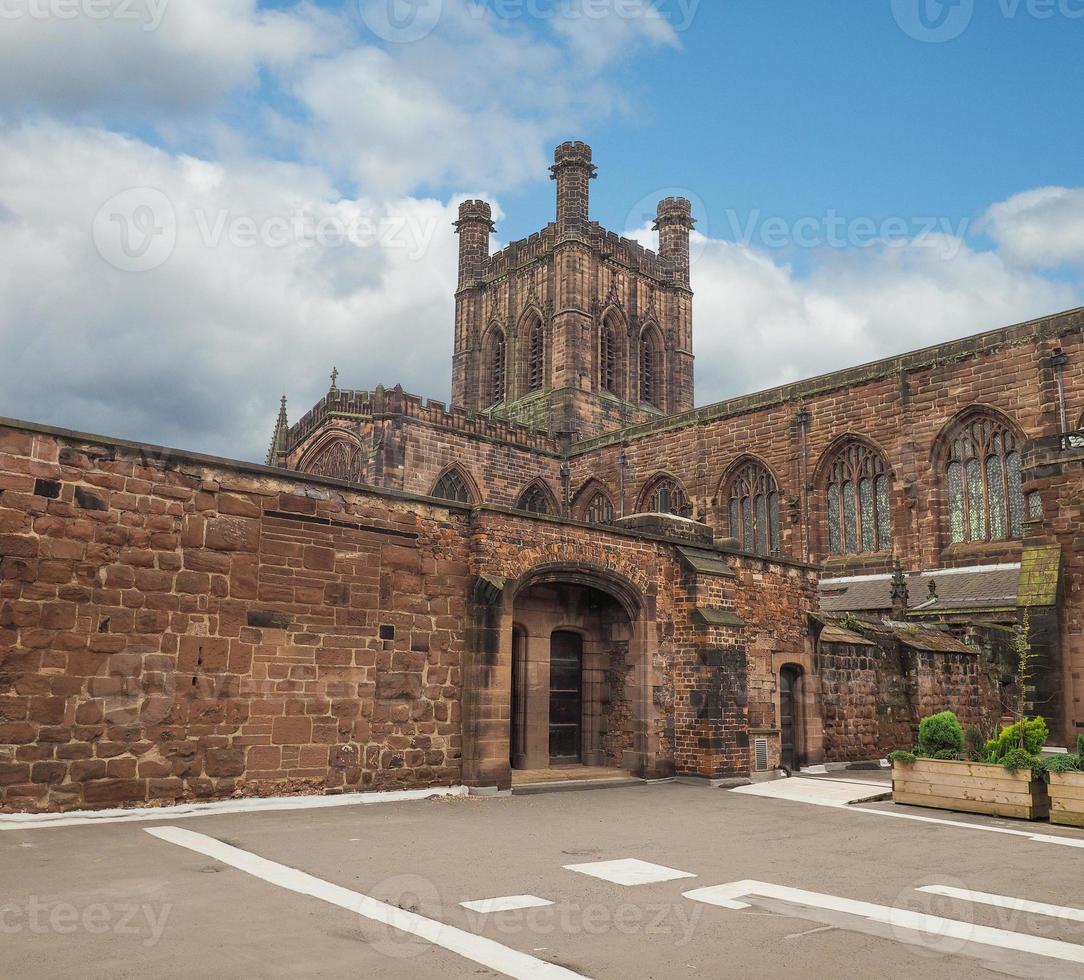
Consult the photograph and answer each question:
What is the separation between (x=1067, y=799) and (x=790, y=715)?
22.1ft

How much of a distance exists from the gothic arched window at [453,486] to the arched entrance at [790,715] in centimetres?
1749

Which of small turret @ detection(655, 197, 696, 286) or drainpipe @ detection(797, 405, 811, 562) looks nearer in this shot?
drainpipe @ detection(797, 405, 811, 562)

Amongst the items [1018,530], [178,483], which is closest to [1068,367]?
[1018,530]

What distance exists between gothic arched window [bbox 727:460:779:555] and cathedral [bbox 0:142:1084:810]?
0.30 ft

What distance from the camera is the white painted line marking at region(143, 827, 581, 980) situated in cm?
524

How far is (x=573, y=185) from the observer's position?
→ 46031 mm

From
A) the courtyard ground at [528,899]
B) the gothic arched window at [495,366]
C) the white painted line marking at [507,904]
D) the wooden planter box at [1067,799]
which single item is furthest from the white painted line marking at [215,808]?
the gothic arched window at [495,366]

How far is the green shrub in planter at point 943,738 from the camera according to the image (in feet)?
43.2

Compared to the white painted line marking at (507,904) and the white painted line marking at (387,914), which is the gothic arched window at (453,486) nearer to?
the white painted line marking at (387,914)

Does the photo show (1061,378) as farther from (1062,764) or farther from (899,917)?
(899,917)

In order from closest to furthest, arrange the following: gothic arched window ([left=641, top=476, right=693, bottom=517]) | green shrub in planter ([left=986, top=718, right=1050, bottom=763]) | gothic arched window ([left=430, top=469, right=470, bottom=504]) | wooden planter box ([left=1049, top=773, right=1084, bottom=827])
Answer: wooden planter box ([left=1049, top=773, right=1084, bottom=827])
green shrub in planter ([left=986, top=718, right=1050, bottom=763])
gothic arched window ([left=430, top=469, right=470, bottom=504])
gothic arched window ([left=641, top=476, right=693, bottom=517])

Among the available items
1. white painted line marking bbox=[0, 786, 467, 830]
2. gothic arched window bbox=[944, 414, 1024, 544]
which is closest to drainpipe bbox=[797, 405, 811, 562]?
gothic arched window bbox=[944, 414, 1024, 544]

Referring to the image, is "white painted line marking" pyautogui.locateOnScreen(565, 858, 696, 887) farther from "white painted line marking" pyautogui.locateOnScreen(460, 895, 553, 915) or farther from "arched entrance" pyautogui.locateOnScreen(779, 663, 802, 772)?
"arched entrance" pyautogui.locateOnScreen(779, 663, 802, 772)

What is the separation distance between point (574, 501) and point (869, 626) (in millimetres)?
18765
